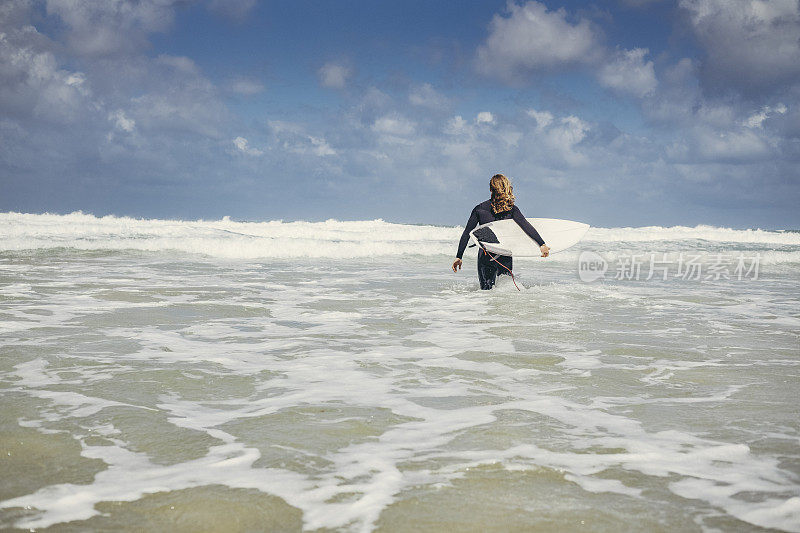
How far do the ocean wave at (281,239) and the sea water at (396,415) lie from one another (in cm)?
1144

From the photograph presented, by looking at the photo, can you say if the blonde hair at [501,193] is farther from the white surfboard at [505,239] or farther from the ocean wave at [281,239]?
the ocean wave at [281,239]

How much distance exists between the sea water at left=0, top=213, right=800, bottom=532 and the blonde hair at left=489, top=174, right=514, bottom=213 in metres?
1.72

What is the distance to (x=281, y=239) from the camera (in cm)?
2330

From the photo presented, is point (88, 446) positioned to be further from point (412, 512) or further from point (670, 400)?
point (670, 400)

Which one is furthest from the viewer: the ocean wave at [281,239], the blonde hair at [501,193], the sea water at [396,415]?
the ocean wave at [281,239]

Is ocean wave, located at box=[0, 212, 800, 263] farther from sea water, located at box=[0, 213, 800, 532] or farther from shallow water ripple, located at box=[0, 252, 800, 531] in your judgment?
shallow water ripple, located at box=[0, 252, 800, 531]

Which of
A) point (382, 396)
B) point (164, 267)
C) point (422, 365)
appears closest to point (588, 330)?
point (422, 365)

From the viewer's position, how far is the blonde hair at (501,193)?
885cm

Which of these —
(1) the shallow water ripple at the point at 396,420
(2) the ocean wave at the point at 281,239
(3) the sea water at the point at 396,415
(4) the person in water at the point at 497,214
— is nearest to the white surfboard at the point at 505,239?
(4) the person in water at the point at 497,214

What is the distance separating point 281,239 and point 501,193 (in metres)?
15.7

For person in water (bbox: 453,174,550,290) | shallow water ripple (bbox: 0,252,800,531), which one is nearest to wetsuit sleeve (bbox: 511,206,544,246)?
person in water (bbox: 453,174,550,290)

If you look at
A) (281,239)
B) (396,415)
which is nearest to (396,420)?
(396,415)

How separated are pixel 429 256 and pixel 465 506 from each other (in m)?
17.6

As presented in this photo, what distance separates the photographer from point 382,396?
371cm
